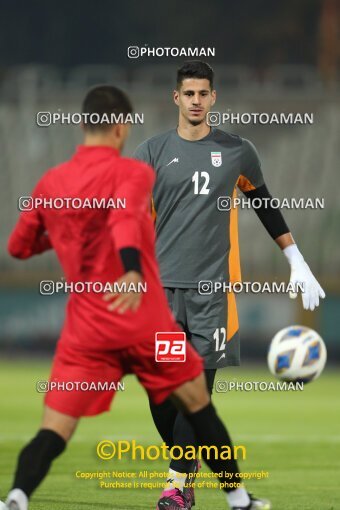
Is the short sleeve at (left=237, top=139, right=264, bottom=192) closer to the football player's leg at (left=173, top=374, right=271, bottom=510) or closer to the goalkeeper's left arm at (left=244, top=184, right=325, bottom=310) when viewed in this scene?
the goalkeeper's left arm at (left=244, top=184, right=325, bottom=310)

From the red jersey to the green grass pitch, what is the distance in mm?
1803

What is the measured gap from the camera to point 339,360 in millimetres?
18641

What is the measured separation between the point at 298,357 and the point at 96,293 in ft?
5.89

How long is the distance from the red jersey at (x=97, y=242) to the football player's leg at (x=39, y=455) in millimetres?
284

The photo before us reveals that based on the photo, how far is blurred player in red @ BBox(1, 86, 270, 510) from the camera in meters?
4.28

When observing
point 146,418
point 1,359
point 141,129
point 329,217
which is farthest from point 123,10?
point 146,418

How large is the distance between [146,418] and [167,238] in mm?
6160

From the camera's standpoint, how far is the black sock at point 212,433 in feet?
15.1

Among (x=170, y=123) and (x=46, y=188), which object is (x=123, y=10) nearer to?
(x=170, y=123)

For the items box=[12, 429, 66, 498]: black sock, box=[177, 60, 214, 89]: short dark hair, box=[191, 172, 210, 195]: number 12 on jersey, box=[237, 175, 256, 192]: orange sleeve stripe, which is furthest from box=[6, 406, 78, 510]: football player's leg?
box=[177, 60, 214, 89]: short dark hair

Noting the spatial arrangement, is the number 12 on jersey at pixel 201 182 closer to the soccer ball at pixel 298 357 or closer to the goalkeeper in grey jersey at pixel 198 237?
the goalkeeper in grey jersey at pixel 198 237

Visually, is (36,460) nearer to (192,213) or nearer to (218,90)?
(192,213)
